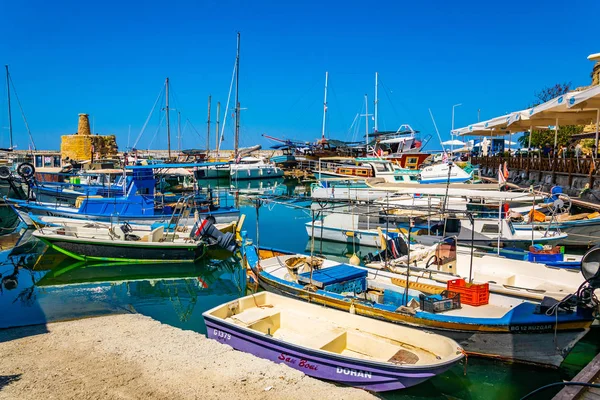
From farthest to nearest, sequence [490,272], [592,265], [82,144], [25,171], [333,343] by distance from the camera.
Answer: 1. [82,144]
2. [25,171]
3. [490,272]
4. [333,343]
5. [592,265]

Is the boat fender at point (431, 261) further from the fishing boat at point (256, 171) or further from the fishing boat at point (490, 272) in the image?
the fishing boat at point (256, 171)

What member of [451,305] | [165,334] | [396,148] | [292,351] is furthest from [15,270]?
[396,148]

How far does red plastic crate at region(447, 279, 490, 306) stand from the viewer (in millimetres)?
9984

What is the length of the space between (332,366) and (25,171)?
23.7 m

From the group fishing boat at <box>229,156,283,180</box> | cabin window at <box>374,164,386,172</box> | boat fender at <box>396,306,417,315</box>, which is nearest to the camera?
boat fender at <box>396,306,417,315</box>

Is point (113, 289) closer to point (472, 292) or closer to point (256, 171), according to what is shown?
point (472, 292)

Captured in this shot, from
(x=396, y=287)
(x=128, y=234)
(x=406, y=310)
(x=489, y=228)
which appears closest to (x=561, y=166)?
(x=489, y=228)

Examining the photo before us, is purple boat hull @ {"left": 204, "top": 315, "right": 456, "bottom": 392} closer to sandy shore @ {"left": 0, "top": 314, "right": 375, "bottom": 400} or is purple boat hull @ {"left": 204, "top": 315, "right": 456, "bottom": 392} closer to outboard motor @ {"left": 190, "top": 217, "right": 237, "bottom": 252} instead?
sandy shore @ {"left": 0, "top": 314, "right": 375, "bottom": 400}

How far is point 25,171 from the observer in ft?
82.3

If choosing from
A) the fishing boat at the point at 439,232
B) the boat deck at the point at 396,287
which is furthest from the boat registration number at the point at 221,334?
the fishing boat at the point at 439,232

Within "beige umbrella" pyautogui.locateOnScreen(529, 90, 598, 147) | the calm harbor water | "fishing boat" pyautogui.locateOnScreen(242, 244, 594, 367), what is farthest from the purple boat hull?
"beige umbrella" pyautogui.locateOnScreen(529, 90, 598, 147)

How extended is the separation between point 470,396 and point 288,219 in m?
22.5

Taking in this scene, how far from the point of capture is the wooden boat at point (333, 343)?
752 cm

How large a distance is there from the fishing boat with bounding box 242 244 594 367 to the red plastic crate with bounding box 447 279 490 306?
0.07 ft
